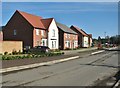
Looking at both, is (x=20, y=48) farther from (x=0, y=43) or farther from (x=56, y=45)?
(x=56, y=45)

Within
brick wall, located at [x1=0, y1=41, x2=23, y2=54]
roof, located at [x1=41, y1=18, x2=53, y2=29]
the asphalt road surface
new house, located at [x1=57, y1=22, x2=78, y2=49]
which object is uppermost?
roof, located at [x1=41, y1=18, x2=53, y2=29]

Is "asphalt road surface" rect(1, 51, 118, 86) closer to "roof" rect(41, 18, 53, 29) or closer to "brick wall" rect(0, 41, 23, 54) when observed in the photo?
"brick wall" rect(0, 41, 23, 54)

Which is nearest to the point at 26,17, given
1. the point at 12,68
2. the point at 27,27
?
the point at 27,27

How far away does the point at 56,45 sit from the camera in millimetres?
71688

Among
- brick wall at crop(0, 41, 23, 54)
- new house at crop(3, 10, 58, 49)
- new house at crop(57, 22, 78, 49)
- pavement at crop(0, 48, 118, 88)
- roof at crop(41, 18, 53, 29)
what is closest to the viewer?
pavement at crop(0, 48, 118, 88)

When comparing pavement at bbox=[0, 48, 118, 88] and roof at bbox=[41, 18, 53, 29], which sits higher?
roof at bbox=[41, 18, 53, 29]

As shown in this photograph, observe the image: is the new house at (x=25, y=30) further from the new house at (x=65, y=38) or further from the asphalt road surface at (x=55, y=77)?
the asphalt road surface at (x=55, y=77)

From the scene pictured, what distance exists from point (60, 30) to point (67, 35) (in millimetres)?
4840

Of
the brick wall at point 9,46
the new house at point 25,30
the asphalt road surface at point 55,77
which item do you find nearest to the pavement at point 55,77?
the asphalt road surface at point 55,77

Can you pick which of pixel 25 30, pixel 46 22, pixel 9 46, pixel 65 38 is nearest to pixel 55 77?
pixel 9 46

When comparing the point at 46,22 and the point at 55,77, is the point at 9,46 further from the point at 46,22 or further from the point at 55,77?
the point at 55,77

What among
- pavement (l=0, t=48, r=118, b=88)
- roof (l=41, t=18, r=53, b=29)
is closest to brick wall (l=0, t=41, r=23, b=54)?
roof (l=41, t=18, r=53, b=29)

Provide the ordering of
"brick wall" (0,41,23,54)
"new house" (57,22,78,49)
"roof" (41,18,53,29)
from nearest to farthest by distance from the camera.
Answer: "brick wall" (0,41,23,54)
"roof" (41,18,53,29)
"new house" (57,22,78,49)

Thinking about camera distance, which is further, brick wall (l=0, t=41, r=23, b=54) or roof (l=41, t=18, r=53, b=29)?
roof (l=41, t=18, r=53, b=29)
